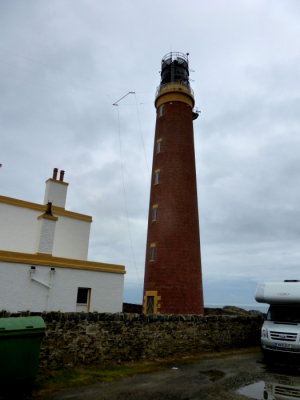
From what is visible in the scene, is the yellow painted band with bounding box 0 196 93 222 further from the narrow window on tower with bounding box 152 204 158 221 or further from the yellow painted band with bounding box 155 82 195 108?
the yellow painted band with bounding box 155 82 195 108

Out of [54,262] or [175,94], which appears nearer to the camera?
[54,262]

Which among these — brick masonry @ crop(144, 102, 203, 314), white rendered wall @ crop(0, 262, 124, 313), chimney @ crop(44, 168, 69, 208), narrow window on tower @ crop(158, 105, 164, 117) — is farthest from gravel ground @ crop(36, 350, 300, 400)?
narrow window on tower @ crop(158, 105, 164, 117)

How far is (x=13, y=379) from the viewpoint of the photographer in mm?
7387

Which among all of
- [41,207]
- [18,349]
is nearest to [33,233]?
[41,207]

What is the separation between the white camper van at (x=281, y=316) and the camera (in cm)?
1246

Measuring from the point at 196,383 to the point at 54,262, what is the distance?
27.4 ft

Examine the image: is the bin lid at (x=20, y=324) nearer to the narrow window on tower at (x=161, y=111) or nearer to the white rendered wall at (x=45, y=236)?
the white rendered wall at (x=45, y=236)

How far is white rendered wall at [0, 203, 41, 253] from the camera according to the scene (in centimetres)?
1739

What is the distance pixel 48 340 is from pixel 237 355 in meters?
8.71

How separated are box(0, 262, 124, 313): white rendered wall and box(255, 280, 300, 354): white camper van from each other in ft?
23.6

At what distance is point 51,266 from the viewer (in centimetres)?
1469

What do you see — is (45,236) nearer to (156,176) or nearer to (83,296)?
(83,296)

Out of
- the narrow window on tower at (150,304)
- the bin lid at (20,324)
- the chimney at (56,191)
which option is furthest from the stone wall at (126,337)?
the chimney at (56,191)

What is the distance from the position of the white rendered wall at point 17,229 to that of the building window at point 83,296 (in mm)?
3846
